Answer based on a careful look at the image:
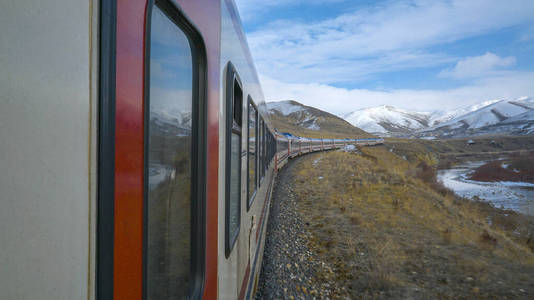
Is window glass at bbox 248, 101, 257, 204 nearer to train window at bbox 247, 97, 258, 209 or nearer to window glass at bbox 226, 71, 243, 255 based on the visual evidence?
train window at bbox 247, 97, 258, 209

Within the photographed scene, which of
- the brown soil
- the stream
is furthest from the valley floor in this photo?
the brown soil

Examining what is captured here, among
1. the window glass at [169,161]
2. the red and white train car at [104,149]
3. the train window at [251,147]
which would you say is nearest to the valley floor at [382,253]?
the train window at [251,147]

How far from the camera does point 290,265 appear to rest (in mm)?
5418

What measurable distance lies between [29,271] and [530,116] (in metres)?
172

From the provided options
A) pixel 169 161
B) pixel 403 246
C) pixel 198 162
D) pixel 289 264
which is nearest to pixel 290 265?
pixel 289 264

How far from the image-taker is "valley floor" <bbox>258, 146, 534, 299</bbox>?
4836 millimetres

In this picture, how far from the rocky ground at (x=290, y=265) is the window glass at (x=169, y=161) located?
359 cm

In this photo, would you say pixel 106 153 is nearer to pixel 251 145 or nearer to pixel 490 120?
pixel 251 145

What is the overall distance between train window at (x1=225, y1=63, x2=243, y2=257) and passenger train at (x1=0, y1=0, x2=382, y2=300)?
1.71 ft

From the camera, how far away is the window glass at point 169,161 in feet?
3.66

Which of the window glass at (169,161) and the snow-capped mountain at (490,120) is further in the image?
the snow-capped mountain at (490,120)

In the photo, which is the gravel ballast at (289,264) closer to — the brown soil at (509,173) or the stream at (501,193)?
the stream at (501,193)

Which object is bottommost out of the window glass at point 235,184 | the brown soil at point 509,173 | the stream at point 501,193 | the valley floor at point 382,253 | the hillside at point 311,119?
the stream at point 501,193

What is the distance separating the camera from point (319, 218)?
831 centimetres
